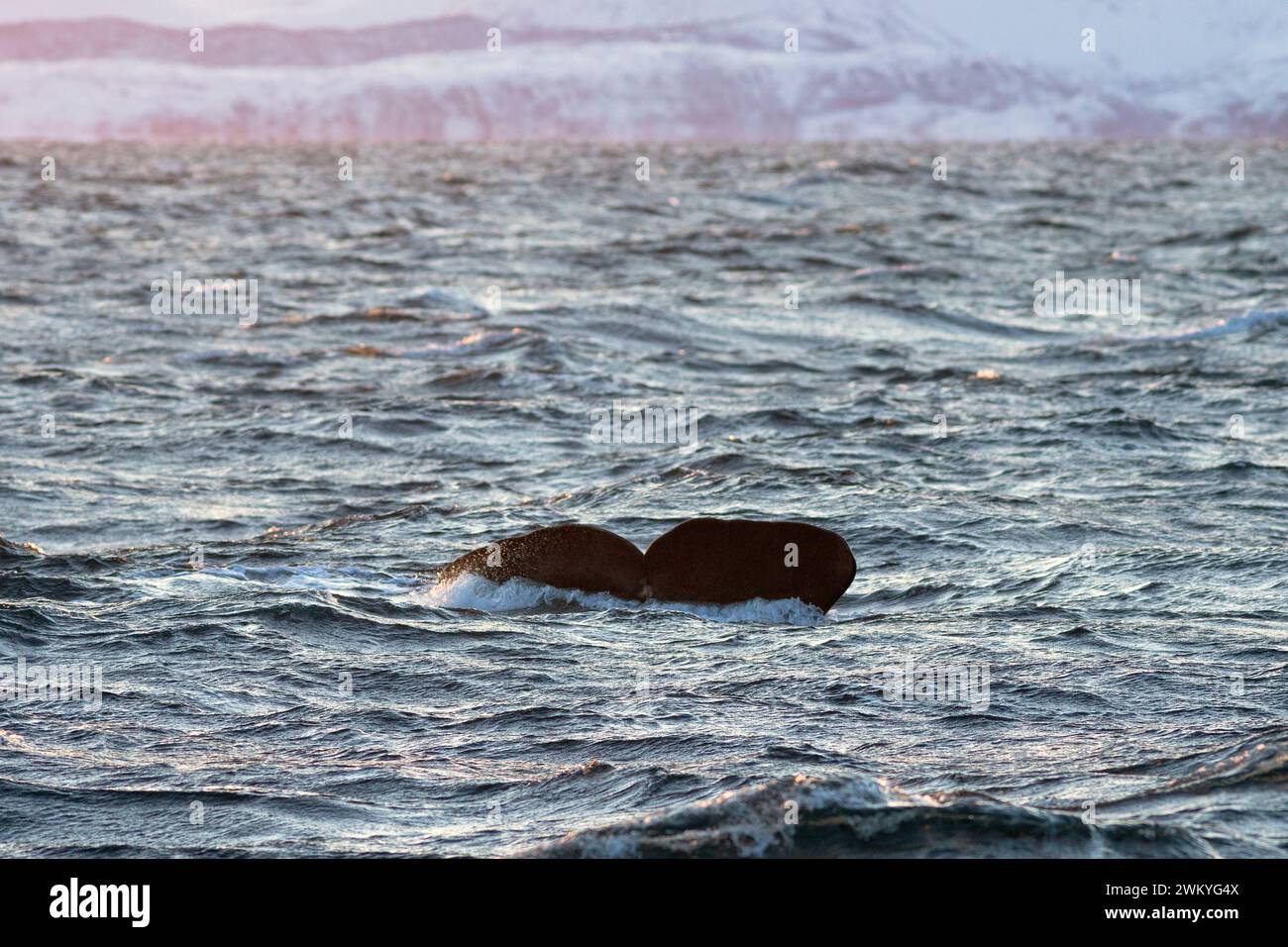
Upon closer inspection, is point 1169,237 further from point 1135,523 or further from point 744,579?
point 744,579

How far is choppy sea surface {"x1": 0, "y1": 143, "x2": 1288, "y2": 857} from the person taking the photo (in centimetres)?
712

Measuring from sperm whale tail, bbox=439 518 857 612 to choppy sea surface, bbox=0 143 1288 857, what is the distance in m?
0.15

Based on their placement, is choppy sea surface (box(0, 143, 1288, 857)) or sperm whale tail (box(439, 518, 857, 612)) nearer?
choppy sea surface (box(0, 143, 1288, 857))

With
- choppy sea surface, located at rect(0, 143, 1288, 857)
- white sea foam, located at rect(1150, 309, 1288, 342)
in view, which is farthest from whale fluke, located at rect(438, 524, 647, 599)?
white sea foam, located at rect(1150, 309, 1288, 342)

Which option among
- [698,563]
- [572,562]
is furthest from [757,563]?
[572,562]

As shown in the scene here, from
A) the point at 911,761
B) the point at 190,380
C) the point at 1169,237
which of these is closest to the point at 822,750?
the point at 911,761

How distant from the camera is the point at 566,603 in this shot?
35.3 feet

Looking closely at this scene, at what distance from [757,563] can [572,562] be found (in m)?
1.15

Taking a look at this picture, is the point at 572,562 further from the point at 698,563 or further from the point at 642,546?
the point at 642,546

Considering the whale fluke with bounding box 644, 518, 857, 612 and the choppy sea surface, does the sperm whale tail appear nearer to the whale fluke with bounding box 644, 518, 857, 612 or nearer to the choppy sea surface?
the whale fluke with bounding box 644, 518, 857, 612

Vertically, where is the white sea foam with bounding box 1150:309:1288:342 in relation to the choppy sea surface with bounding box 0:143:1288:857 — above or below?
above

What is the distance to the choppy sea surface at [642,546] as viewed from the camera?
7.12m

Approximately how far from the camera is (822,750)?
25.6 feet
